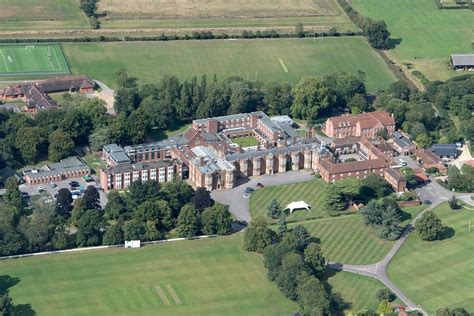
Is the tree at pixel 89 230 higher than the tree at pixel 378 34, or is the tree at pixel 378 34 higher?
the tree at pixel 378 34

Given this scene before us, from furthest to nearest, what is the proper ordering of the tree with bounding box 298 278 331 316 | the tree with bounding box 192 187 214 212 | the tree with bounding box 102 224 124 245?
the tree with bounding box 192 187 214 212, the tree with bounding box 102 224 124 245, the tree with bounding box 298 278 331 316

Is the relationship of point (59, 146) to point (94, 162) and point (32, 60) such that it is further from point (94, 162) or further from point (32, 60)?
point (32, 60)

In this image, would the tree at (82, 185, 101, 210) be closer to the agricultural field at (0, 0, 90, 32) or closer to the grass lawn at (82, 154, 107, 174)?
the grass lawn at (82, 154, 107, 174)

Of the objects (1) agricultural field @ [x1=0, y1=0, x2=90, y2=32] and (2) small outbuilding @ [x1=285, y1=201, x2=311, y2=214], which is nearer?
(2) small outbuilding @ [x1=285, y1=201, x2=311, y2=214]

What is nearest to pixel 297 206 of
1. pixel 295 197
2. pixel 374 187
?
pixel 295 197

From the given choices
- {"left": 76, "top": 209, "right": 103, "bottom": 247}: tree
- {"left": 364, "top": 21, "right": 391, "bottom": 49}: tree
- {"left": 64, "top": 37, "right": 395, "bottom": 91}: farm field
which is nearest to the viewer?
{"left": 76, "top": 209, "right": 103, "bottom": 247}: tree

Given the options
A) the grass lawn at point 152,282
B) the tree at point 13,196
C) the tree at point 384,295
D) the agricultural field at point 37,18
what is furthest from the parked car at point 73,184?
the agricultural field at point 37,18

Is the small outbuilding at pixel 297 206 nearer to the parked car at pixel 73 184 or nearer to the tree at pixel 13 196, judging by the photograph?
the parked car at pixel 73 184

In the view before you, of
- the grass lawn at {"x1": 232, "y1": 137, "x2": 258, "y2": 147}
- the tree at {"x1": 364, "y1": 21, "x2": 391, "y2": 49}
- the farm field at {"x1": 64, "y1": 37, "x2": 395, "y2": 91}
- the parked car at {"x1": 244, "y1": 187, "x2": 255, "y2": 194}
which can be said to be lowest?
the parked car at {"x1": 244, "y1": 187, "x2": 255, "y2": 194}

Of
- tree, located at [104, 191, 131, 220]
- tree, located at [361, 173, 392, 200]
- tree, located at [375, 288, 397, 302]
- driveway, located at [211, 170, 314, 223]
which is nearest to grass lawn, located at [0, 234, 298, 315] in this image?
tree, located at [104, 191, 131, 220]
